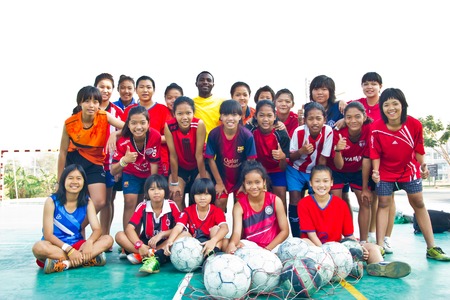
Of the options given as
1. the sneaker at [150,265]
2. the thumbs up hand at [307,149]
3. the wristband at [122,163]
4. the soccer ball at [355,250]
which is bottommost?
the sneaker at [150,265]

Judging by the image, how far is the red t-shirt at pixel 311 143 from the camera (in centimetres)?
536

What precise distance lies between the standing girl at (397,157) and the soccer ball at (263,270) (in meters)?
2.07

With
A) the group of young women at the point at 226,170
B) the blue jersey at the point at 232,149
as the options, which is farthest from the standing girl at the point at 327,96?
the blue jersey at the point at 232,149

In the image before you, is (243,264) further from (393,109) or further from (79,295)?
(393,109)

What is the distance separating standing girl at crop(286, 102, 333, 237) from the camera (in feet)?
17.2

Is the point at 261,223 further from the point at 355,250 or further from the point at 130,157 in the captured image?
the point at 130,157

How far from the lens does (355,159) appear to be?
5.54 m

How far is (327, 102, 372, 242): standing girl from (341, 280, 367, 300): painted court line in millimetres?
1806

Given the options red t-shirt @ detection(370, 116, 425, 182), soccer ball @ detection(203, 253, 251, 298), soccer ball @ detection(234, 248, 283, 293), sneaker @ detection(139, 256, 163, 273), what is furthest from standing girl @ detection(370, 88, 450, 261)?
sneaker @ detection(139, 256, 163, 273)

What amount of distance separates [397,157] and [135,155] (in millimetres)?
3340

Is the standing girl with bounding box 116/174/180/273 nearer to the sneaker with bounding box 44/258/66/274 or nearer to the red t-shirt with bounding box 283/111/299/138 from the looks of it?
the sneaker with bounding box 44/258/66/274

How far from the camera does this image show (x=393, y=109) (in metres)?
4.93

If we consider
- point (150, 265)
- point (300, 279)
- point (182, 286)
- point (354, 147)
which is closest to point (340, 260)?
point (300, 279)

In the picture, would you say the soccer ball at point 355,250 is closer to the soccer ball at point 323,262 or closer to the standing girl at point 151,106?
the soccer ball at point 323,262
